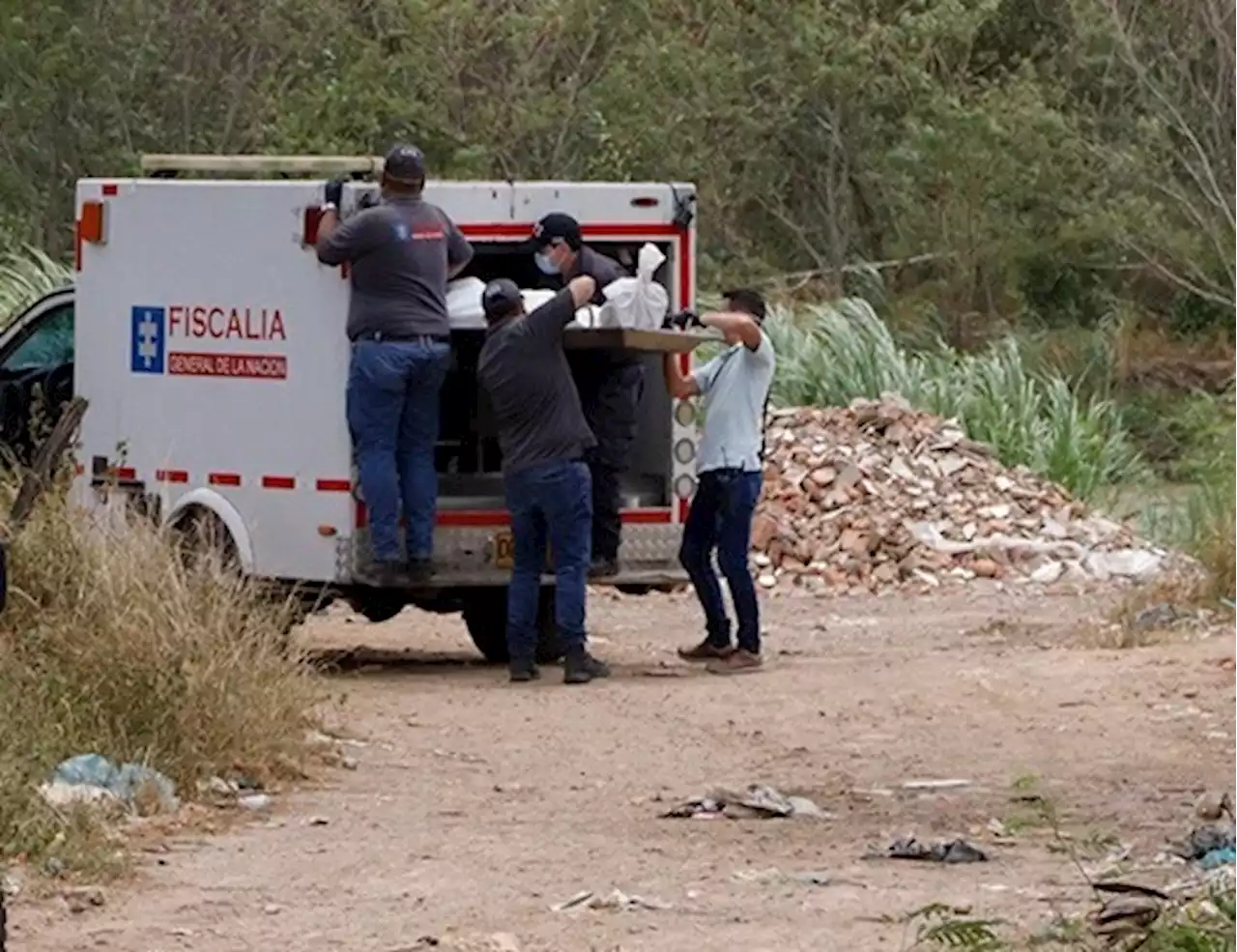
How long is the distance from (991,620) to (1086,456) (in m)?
5.09

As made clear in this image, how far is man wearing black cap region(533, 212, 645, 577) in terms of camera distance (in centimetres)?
1489

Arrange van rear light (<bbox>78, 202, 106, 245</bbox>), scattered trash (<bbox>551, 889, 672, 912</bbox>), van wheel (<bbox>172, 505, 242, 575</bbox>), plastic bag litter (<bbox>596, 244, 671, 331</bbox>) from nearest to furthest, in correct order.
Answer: scattered trash (<bbox>551, 889, 672, 912</bbox>) → van wheel (<bbox>172, 505, 242, 575</bbox>) → plastic bag litter (<bbox>596, 244, 671, 331</bbox>) → van rear light (<bbox>78, 202, 106, 245</bbox>)

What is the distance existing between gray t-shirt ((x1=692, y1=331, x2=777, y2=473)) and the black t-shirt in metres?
0.82

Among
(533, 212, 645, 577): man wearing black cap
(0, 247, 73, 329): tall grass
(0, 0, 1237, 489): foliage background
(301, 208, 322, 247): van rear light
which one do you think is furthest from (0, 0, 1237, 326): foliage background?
(301, 208, 322, 247): van rear light

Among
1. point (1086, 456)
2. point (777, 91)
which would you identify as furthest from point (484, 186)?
point (777, 91)

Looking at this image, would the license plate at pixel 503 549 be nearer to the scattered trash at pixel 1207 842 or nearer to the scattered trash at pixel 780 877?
the scattered trash at pixel 780 877

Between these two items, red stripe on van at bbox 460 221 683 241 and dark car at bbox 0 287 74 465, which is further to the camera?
dark car at bbox 0 287 74 465

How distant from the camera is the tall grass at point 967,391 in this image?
22.7m

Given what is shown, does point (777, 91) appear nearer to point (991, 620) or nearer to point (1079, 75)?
point (1079, 75)

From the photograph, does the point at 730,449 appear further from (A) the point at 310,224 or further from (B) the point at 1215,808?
(B) the point at 1215,808

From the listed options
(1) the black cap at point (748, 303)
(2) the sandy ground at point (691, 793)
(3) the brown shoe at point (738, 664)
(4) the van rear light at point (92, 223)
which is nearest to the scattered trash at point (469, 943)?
(2) the sandy ground at point (691, 793)

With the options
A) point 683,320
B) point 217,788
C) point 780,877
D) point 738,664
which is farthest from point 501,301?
point 780,877

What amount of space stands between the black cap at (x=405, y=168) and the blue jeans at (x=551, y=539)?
1.43 metres

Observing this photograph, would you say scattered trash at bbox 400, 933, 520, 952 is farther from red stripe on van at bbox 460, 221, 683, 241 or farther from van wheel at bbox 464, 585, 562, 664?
van wheel at bbox 464, 585, 562, 664
